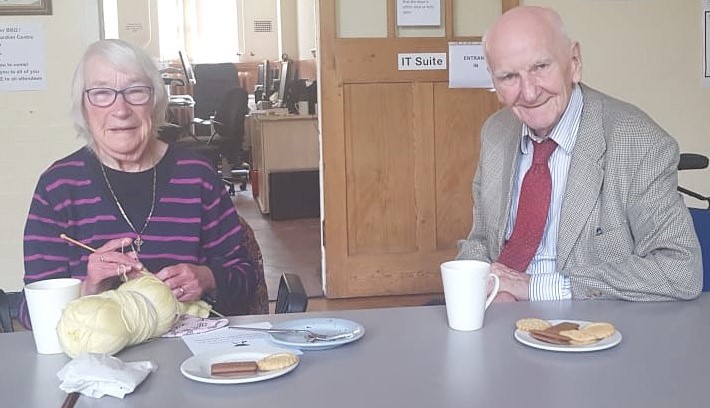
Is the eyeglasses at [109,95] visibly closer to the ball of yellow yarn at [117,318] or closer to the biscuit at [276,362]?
the ball of yellow yarn at [117,318]

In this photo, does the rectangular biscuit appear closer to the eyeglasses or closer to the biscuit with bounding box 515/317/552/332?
the biscuit with bounding box 515/317/552/332

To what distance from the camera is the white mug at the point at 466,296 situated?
54.5 inches

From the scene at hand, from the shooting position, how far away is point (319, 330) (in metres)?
1.41

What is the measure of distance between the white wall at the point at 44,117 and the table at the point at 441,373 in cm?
273

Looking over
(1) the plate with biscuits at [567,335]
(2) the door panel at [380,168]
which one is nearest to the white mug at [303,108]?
(2) the door panel at [380,168]

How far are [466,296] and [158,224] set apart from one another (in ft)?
2.88

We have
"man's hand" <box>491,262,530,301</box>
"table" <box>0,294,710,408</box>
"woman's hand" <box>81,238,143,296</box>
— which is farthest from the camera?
"man's hand" <box>491,262,530,301</box>

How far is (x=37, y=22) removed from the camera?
3938mm

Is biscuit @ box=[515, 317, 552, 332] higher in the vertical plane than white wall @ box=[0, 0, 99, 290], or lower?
lower

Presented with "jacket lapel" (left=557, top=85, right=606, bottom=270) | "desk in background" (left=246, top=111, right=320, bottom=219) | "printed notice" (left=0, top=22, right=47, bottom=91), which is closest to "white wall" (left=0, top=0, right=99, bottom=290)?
"printed notice" (left=0, top=22, right=47, bottom=91)

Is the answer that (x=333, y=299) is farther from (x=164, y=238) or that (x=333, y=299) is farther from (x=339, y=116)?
(x=164, y=238)

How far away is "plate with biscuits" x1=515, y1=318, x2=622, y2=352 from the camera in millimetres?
1266

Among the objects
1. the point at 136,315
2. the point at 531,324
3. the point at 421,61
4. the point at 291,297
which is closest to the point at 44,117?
the point at 421,61

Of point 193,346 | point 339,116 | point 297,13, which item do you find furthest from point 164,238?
point 297,13
